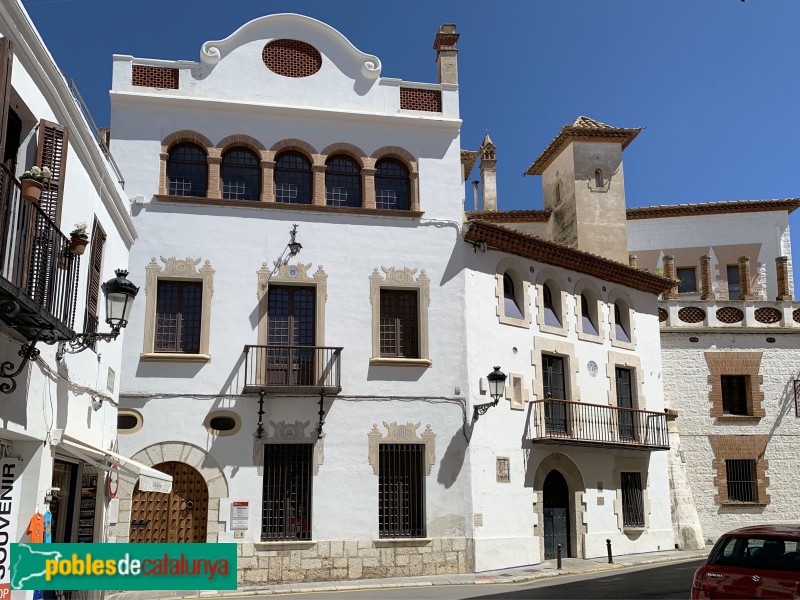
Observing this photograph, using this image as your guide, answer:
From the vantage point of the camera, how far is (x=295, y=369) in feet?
62.9

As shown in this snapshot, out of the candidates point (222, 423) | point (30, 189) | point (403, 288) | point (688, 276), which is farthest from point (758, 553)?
point (688, 276)

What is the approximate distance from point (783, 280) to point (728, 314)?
2.82 metres

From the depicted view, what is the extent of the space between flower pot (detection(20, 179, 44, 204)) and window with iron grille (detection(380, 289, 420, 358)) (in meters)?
11.1

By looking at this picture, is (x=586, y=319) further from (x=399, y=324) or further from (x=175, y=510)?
(x=175, y=510)

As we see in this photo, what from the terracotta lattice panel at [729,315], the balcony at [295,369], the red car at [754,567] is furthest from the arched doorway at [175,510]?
the terracotta lattice panel at [729,315]

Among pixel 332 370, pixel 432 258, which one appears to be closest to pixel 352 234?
pixel 432 258

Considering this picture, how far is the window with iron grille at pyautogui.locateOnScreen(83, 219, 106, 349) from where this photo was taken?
13.6 m

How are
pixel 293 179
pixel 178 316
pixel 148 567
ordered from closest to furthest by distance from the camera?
pixel 148 567 → pixel 178 316 → pixel 293 179

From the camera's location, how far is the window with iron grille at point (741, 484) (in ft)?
87.5

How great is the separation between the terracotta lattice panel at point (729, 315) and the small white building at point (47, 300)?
64.8ft

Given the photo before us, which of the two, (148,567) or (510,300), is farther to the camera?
(510,300)

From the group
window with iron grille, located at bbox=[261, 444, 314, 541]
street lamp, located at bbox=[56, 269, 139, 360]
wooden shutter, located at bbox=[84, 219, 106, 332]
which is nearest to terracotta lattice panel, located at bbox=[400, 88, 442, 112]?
window with iron grille, located at bbox=[261, 444, 314, 541]

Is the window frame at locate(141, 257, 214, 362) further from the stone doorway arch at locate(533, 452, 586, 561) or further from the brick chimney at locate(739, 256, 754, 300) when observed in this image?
the brick chimney at locate(739, 256, 754, 300)

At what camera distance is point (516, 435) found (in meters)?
21.0
